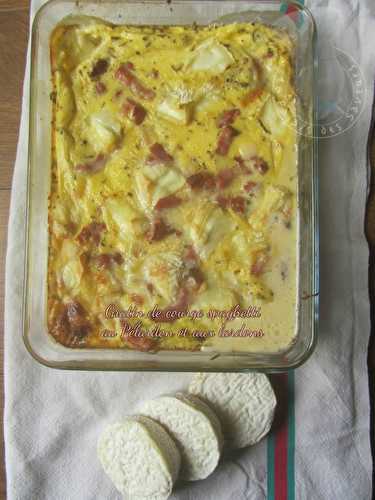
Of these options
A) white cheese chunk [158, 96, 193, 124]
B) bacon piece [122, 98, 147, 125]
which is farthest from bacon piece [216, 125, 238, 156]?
bacon piece [122, 98, 147, 125]

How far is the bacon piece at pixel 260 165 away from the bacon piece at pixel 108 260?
0.49 m

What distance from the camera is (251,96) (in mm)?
1827

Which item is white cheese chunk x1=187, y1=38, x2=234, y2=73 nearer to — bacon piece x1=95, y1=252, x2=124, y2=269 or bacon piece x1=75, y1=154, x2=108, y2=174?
bacon piece x1=75, y1=154, x2=108, y2=174

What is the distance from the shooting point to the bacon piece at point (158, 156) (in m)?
1.80

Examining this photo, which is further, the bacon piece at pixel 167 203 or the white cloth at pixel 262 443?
the white cloth at pixel 262 443

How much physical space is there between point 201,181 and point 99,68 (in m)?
0.49

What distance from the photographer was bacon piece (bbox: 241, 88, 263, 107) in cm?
182

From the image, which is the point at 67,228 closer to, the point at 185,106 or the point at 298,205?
the point at 185,106

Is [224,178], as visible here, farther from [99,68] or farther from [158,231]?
[99,68]

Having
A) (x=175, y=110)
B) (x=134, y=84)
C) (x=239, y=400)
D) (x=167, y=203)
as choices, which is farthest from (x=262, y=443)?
(x=134, y=84)

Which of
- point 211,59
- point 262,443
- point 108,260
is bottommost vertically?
Result: point 262,443

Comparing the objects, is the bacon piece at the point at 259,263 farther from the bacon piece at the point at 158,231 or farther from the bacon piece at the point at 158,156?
the bacon piece at the point at 158,156

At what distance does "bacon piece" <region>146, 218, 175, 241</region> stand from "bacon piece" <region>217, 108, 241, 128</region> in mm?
348

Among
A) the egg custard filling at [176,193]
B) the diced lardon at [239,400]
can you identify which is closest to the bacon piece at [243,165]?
the egg custard filling at [176,193]
